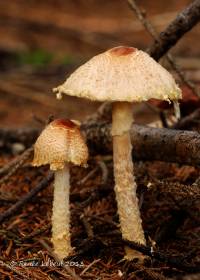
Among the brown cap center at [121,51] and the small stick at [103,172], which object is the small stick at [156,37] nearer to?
the small stick at [103,172]

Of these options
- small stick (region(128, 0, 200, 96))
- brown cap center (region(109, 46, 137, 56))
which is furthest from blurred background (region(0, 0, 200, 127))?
brown cap center (region(109, 46, 137, 56))

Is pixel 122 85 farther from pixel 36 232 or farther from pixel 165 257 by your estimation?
pixel 36 232

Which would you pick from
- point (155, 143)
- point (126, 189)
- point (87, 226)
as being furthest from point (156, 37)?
point (87, 226)

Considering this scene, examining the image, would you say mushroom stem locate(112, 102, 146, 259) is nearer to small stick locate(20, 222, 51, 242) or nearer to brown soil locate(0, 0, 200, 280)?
brown soil locate(0, 0, 200, 280)

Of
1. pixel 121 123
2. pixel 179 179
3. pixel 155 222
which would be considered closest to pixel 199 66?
pixel 179 179

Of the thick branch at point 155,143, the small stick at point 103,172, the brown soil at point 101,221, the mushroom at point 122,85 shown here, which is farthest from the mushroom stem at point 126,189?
the small stick at point 103,172

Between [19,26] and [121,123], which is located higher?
[19,26]

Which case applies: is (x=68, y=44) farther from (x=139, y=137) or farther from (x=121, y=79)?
(x=121, y=79)
